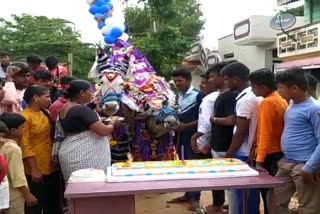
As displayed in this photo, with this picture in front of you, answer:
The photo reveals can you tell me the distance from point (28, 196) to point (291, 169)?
6.77 feet

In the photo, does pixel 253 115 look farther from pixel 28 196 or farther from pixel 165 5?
pixel 165 5

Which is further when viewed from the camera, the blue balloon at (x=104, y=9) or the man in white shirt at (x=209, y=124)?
the blue balloon at (x=104, y=9)

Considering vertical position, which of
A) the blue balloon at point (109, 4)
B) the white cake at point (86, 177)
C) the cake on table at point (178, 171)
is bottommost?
the cake on table at point (178, 171)

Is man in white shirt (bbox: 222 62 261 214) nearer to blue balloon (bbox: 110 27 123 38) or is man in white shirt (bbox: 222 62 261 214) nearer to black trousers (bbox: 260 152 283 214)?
black trousers (bbox: 260 152 283 214)

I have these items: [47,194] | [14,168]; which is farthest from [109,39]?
[14,168]

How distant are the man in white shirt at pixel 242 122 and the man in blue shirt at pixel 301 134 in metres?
0.46

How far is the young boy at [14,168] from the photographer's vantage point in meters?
3.25

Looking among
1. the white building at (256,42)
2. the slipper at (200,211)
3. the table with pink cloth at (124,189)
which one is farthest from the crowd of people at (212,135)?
the white building at (256,42)

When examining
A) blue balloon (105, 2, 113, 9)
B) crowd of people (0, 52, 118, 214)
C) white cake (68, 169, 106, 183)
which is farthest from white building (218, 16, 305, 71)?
white cake (68, 169, 106, 183)

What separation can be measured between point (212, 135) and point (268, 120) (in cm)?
98

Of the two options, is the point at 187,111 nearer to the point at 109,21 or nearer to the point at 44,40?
the point at 109,21

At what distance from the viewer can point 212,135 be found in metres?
4.41

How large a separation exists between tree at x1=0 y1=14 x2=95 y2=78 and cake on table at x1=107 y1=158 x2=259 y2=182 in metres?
14.3

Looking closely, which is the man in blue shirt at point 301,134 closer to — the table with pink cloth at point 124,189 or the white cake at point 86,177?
the table with pink cloth at point 124,189
